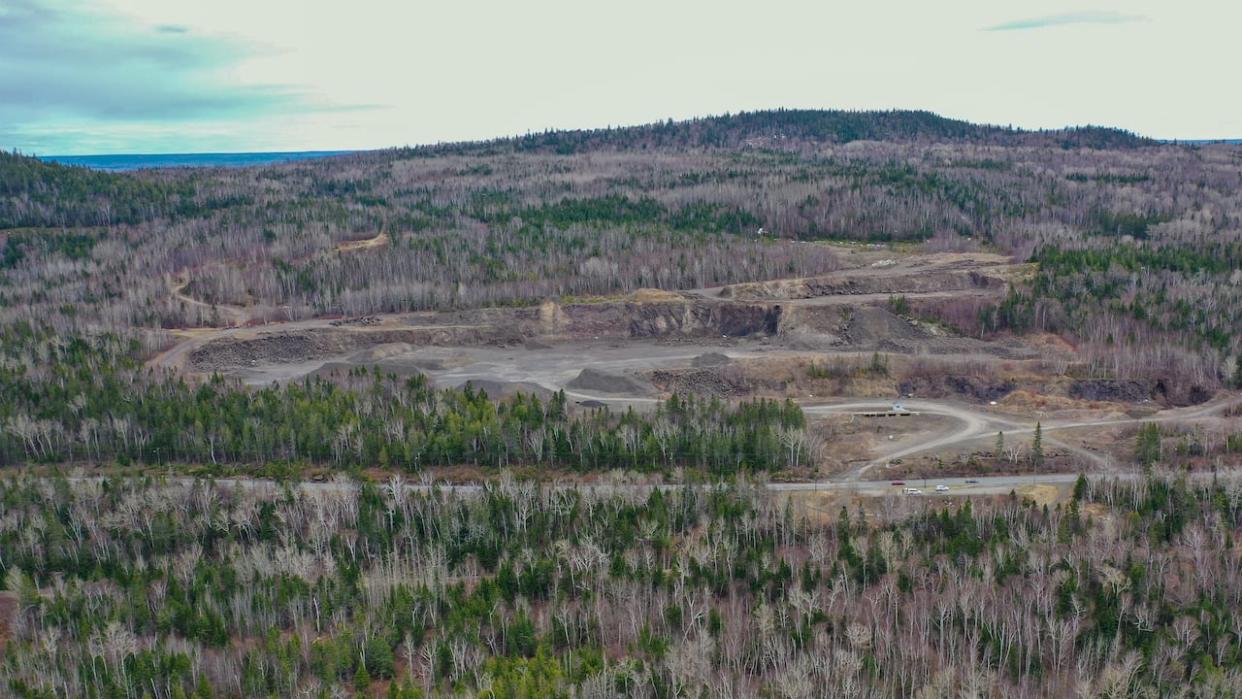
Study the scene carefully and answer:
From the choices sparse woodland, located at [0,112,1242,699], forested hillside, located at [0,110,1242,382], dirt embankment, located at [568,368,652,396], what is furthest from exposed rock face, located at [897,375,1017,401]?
dirt embankment, located at [568,368,652,396]

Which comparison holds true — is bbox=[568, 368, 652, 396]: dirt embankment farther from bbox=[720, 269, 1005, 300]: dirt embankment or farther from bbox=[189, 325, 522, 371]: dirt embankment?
bbox=[720, 269, 1005, 300]: dirt embankment

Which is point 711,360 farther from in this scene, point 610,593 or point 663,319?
point 610,593

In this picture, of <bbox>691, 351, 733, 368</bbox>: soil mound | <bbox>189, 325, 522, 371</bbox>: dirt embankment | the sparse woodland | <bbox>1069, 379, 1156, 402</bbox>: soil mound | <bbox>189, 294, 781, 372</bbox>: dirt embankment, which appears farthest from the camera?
<bbox>189, 294, 781, 372</bbox>: dirt embankment

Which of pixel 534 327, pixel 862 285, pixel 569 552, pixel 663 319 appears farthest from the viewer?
pixel 862 285

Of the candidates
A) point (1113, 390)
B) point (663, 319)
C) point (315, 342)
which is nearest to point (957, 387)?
point (1113, 390)

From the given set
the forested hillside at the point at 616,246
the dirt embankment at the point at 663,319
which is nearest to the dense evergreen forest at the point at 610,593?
the forested hillside at the point at 616,246

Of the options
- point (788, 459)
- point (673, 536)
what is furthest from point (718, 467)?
point (673, 536)

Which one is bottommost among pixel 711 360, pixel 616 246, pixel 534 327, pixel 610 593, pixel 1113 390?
pixel 610 593

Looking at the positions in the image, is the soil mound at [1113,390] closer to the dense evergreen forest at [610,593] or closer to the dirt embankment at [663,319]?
the dense evergreen forest at [610,593]

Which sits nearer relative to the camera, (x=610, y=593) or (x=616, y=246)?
(x=610, y=593)
